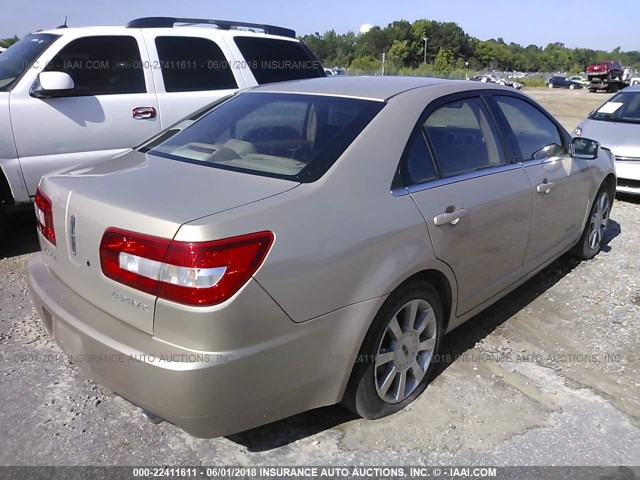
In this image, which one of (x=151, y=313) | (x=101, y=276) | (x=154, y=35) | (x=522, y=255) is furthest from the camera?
(x=154, y=35)

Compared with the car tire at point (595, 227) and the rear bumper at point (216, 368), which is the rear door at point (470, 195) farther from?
the car tire at point (595, 227)

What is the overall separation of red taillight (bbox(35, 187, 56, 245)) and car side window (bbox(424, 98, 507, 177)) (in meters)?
1.85

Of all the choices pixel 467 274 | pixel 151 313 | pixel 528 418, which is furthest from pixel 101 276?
pixel 528 418

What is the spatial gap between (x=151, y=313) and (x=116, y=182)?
0.69m

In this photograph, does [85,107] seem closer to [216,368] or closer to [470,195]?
[470,195]

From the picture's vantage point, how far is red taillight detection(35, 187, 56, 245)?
2.51 m

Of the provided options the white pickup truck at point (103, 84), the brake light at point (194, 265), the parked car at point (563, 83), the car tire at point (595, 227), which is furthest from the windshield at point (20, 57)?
the parked car at point (563, 83)

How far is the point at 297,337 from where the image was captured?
83.4 inches

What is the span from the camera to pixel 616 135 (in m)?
7.50

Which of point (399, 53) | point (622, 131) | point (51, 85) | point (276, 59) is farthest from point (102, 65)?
point (399, 53)

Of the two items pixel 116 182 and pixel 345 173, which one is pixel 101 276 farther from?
pixel 345 173

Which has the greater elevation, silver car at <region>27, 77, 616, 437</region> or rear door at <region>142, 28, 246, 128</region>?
rear door at <region>142, 28, 246, 128</region>

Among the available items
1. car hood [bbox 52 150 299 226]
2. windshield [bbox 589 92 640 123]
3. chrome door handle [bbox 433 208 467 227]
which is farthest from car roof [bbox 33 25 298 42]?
windshield [bbox 589 92 640 123]

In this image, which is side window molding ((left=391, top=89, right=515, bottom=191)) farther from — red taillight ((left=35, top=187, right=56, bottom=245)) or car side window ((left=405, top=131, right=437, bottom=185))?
red taillight ((left=35, top=187, right=56, bottom=245))
